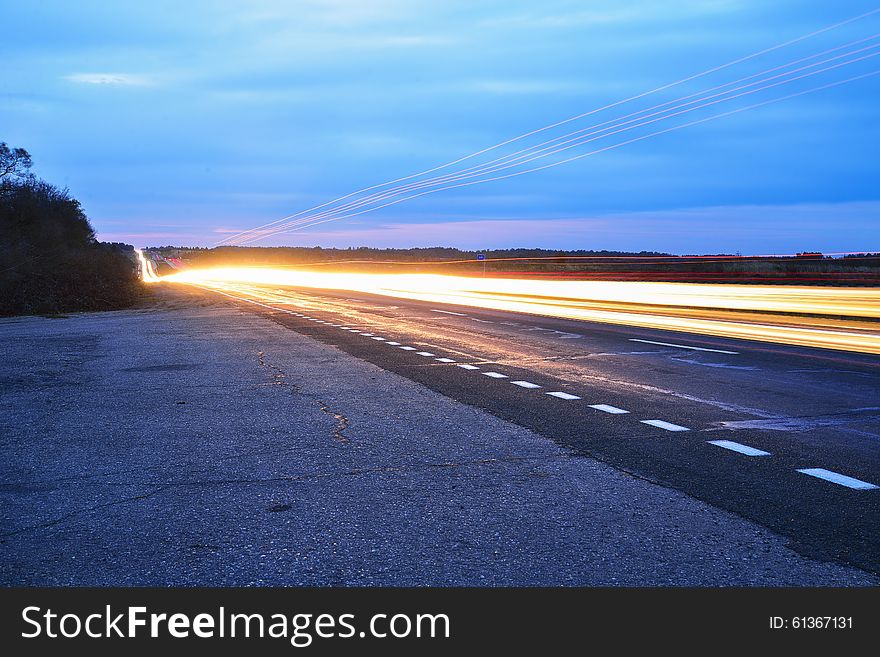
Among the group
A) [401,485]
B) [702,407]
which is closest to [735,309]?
[702,407]

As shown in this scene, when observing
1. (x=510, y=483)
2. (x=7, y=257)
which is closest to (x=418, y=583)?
(x=510, y=483)

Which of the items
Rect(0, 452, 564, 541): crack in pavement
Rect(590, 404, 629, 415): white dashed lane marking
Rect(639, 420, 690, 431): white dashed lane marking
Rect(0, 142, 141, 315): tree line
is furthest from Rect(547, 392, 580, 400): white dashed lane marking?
Rect(0, 142, 141, 315): tree line

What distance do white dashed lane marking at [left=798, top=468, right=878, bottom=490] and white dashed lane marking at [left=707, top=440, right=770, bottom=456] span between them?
0.61 meters

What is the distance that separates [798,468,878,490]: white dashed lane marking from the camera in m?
5.98

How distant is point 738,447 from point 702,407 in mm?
2249

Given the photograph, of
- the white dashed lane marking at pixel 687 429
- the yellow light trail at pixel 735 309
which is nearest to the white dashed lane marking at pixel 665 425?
the white dashed lane marking at pixel 687 429

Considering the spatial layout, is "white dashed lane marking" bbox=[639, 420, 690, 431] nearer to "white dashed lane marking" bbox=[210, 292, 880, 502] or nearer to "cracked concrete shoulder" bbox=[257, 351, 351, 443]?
"white dashed lane marking" bbox=[210, 292, 880, 502]

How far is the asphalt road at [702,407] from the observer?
565cm

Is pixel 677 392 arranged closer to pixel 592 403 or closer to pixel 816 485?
pixel 592 403

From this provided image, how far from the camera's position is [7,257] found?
4203 centimetres

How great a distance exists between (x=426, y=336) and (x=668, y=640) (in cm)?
1606

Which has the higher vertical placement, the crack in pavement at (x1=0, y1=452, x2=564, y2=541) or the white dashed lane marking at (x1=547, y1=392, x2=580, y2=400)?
the crack in pavement at (x1=0, y1=452, x2=564, y2=541)

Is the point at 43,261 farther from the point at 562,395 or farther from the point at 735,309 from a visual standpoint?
the point at 562,395

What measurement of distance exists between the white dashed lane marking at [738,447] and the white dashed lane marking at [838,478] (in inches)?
24.0
